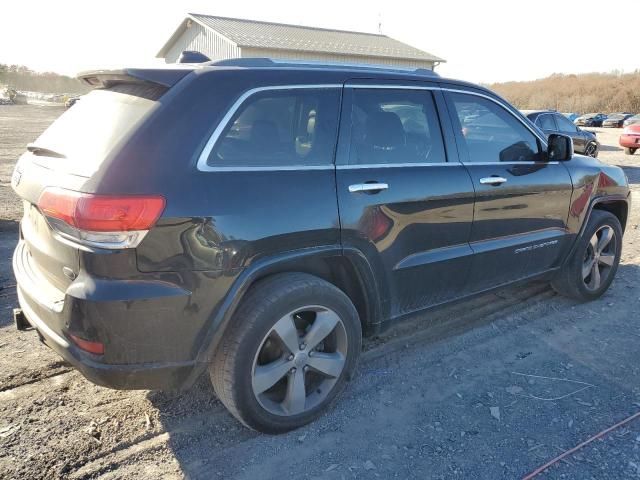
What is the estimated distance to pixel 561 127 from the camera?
14.8 meters

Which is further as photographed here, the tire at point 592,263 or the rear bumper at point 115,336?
the tire at point 592,263

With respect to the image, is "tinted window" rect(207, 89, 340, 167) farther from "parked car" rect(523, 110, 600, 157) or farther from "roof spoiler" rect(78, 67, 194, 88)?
"parked car" rect(523, 110, 600, 157)

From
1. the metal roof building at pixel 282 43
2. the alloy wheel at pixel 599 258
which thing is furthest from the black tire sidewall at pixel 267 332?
the metal roof building at pixel 282 43

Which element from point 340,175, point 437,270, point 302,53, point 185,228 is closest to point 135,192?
point 185,228

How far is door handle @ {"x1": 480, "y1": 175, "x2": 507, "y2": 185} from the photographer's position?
3490 mm

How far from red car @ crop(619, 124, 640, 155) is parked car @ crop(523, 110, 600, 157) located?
2426 mm

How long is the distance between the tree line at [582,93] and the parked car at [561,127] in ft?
138

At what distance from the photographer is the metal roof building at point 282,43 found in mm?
26453

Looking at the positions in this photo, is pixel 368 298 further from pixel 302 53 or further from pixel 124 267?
pixel 302 53

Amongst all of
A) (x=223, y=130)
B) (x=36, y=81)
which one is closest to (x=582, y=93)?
(x=36, y=81)

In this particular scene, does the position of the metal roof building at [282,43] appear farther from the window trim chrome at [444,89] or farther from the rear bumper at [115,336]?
the rear bumper at [115,336]

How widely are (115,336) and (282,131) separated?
1.30 meters

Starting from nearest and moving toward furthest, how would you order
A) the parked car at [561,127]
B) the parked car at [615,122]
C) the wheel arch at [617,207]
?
the wheel arch at [617,207] < the parked car at [561,127] < the parked car at [615,122]

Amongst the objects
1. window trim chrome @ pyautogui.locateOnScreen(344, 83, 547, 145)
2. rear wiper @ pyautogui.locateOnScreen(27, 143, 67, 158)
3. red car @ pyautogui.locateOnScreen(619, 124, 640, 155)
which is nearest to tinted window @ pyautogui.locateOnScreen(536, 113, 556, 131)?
red car @ pyautogui.locateOnScreen(619, 124, 640, 155)
